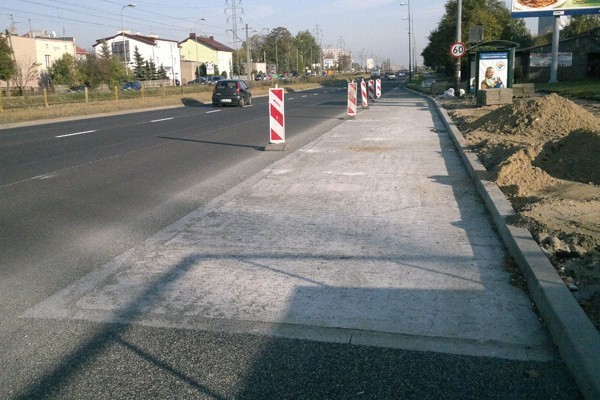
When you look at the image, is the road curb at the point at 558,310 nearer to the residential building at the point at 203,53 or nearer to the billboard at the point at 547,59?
the billboard at the point at 547,59

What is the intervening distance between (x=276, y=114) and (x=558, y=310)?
10124mm

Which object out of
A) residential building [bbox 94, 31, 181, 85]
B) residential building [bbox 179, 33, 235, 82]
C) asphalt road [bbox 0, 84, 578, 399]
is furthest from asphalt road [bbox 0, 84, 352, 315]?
residential building [bbox 179, 33, 235, 82]

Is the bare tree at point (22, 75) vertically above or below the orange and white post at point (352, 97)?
above

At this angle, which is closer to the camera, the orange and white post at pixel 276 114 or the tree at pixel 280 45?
the orange and white post at pixel 276 114

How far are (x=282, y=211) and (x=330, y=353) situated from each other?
3922 mm

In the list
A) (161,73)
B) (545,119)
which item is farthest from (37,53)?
(545,119)

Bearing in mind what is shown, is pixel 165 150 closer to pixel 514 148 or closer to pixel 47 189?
pixel 47 189

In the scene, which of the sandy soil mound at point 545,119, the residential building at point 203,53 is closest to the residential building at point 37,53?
the residential building at point 203,53

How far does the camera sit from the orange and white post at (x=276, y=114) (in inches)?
512

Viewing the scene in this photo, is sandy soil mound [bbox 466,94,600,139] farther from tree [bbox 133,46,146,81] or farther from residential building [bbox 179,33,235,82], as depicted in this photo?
residential building [bbox 179,33,235,82]

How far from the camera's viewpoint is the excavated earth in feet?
16.1

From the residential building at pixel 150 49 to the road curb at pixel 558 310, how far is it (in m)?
103

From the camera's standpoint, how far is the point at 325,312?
172 inches

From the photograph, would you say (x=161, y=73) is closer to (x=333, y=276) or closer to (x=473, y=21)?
(x=473, y=21)
